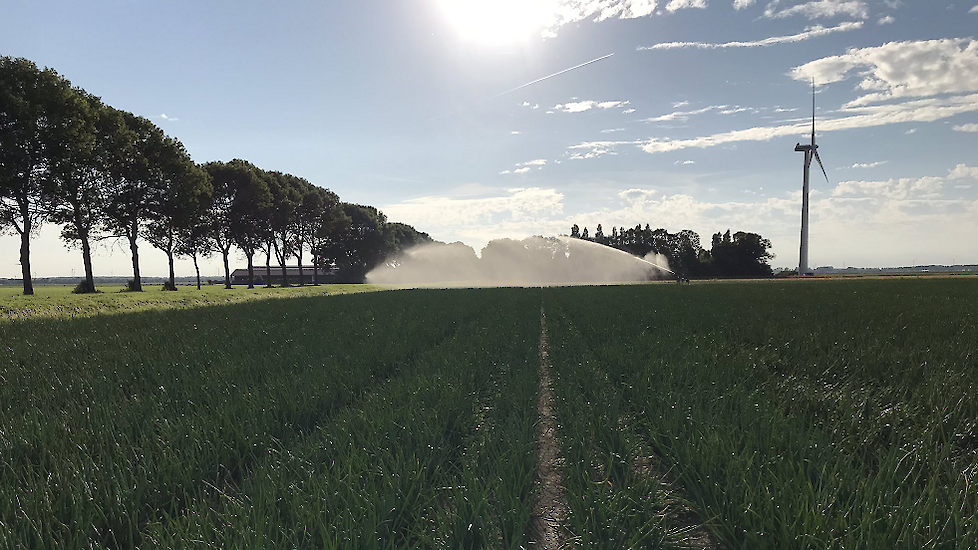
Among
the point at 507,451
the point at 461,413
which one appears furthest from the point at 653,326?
the point at 507,451

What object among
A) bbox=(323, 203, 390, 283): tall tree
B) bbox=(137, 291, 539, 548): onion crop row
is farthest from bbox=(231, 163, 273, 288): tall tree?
bbox=(137, 291, 539, 548): onion crop row

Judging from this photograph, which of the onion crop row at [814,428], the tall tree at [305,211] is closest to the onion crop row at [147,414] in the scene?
the onion crop row at [814,428]

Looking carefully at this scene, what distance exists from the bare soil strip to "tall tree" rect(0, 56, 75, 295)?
3847 centimetres

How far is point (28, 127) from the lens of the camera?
2862 cm

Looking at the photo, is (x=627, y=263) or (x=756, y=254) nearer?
(x=627, y=263)

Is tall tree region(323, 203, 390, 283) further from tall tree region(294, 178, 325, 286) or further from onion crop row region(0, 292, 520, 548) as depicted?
onion crop row region(0, 292, 520, 548)

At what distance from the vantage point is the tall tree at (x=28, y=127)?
1113 inches

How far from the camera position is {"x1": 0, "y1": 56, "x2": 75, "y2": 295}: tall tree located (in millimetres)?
28281

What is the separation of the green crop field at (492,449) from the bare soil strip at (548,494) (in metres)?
0.03

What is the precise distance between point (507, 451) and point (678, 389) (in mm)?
2835

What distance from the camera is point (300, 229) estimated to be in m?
72.1

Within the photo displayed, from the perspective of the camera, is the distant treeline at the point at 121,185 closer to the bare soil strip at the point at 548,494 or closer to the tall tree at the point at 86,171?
the tall tree at the point at 86,171

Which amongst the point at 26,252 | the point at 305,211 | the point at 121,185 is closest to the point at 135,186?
the point at 121,185

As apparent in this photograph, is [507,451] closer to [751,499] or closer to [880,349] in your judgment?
[751,499]
